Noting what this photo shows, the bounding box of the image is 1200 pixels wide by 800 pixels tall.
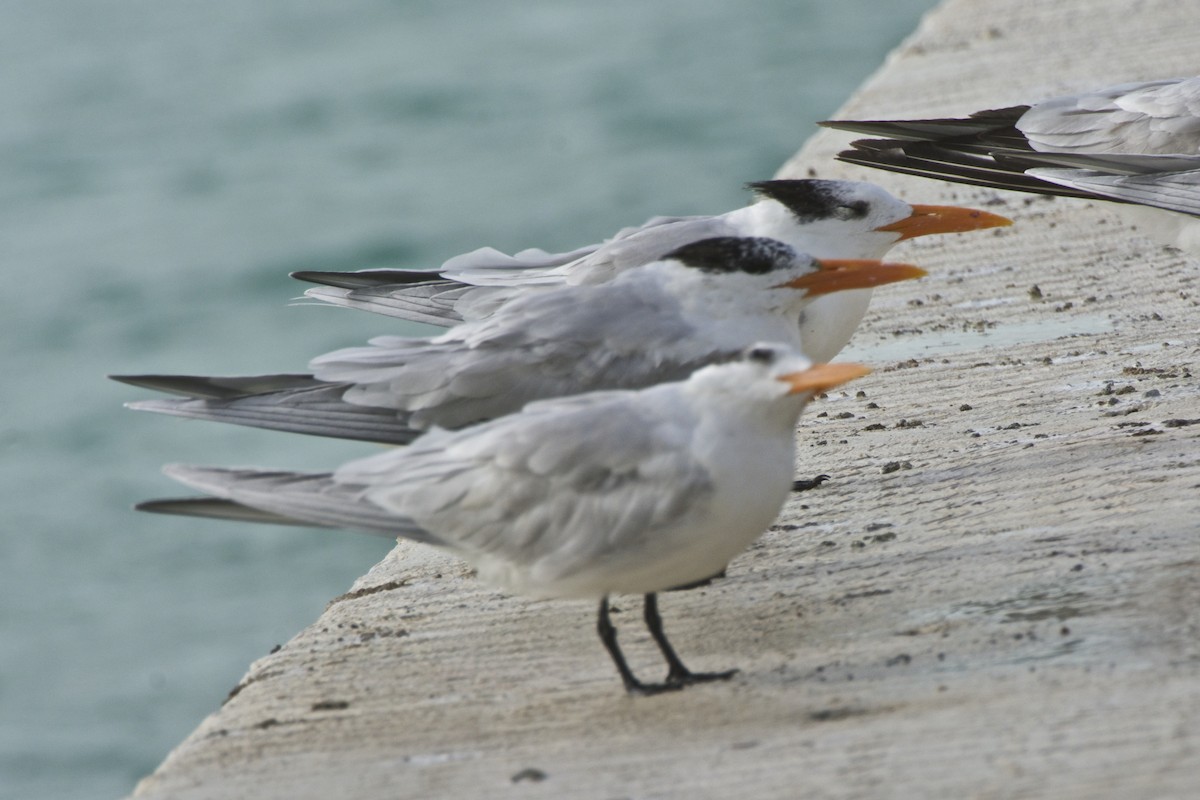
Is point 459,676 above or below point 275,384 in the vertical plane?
below

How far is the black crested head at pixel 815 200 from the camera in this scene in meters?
3.72

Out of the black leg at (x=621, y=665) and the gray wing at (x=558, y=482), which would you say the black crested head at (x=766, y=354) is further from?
the black leg at (x=621, y=665)

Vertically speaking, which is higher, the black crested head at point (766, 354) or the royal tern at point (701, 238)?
the royal tern at point (701, 238)

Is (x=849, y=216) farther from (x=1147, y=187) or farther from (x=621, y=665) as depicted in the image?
(x=621, y=665)

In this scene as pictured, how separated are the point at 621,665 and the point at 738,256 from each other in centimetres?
92

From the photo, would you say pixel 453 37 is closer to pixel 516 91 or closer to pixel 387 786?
pixel 516 91

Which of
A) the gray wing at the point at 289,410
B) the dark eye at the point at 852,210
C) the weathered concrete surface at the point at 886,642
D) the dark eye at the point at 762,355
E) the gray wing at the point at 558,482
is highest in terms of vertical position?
the dark eye at the point at 852,210

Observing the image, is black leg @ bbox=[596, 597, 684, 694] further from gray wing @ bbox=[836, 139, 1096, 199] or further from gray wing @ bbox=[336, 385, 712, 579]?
gray wing @ bbox=[836, 139, 1096, 199]

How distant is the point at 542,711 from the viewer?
2.59 meters

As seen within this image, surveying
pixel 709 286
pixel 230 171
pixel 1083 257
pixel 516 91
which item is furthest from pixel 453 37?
pixel 709 286

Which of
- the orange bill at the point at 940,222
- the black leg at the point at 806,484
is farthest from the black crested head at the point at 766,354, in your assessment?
the orange bill at the point at 940,222

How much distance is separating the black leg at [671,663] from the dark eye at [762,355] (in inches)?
16.5

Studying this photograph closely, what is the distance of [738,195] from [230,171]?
4.33 meters

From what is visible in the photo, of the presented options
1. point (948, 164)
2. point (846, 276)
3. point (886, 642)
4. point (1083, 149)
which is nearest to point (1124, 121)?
point (1083, 149)
